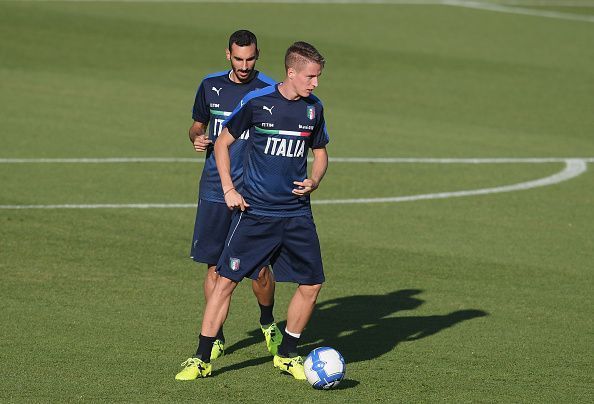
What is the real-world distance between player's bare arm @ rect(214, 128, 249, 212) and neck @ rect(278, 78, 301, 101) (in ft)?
1.71

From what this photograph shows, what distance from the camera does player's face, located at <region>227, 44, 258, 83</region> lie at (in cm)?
1087

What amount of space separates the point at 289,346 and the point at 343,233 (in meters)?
5.79

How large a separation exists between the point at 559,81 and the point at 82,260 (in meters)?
20.3

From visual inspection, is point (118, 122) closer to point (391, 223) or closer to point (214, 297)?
point (391, 223)

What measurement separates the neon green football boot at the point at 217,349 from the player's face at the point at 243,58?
224 cm

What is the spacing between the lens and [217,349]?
36.2ft

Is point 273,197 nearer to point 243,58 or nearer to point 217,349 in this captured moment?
point 243,58

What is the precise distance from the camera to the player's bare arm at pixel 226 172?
32.8 feet

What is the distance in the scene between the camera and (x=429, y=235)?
16188 millimetres

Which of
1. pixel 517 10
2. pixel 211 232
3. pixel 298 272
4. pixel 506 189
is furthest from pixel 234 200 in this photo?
pixel 517 10

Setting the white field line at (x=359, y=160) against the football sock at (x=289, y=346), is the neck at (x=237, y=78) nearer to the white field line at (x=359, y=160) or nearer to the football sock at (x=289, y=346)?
the football sock at (x=289, y=346)

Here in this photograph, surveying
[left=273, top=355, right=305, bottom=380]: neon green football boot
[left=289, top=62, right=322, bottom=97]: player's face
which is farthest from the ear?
[left=273, top=355, right=305, bottom=380]: neon green football boot

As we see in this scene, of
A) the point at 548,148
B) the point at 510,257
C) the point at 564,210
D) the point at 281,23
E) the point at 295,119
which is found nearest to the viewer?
the point at 295,119

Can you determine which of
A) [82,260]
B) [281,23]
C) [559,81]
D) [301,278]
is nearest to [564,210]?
[82,260]
